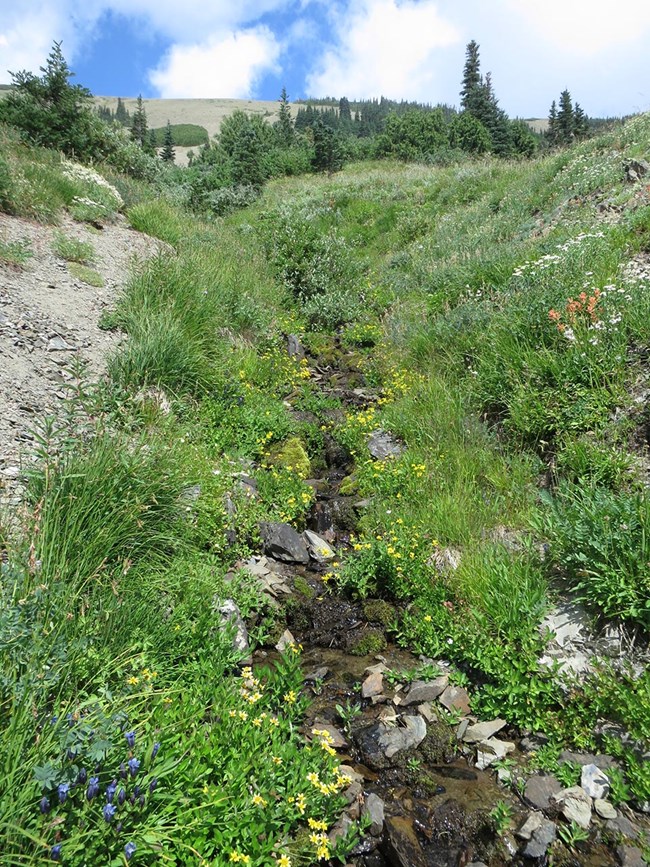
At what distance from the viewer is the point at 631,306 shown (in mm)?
5789

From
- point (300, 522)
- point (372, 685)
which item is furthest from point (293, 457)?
point (372, 685)

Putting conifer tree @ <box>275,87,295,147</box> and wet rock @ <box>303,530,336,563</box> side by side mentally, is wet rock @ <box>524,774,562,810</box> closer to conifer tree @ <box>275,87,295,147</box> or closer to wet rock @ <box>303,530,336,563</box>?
wet rock @ <box>303,530,336,563</box>

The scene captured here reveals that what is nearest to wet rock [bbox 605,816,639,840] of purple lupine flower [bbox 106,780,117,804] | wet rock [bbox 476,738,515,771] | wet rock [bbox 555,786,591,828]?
wet rock [bbox 555,786,591,828]

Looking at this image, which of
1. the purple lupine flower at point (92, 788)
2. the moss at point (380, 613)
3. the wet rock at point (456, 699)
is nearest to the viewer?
the purple lupine flower at point (92, 788)

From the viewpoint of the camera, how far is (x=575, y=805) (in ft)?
9.28

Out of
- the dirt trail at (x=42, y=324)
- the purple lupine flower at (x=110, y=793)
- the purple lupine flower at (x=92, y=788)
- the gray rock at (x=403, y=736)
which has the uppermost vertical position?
the dirt trail at (x=42, y=324)

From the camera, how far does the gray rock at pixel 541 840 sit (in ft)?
8.80

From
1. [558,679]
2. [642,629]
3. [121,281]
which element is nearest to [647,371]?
[642,629]

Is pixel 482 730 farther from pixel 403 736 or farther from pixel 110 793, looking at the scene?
pixel 110 793

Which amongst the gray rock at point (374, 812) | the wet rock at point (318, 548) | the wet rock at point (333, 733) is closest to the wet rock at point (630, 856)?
the gray rock at point (374, 812)

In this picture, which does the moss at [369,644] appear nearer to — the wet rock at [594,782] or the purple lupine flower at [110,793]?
the wet rock at [594,782]

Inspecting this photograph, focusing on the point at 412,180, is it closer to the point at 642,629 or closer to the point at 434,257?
the point at 434,257

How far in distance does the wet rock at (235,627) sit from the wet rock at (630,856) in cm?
239

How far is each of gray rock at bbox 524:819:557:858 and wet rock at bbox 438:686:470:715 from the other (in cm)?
79
